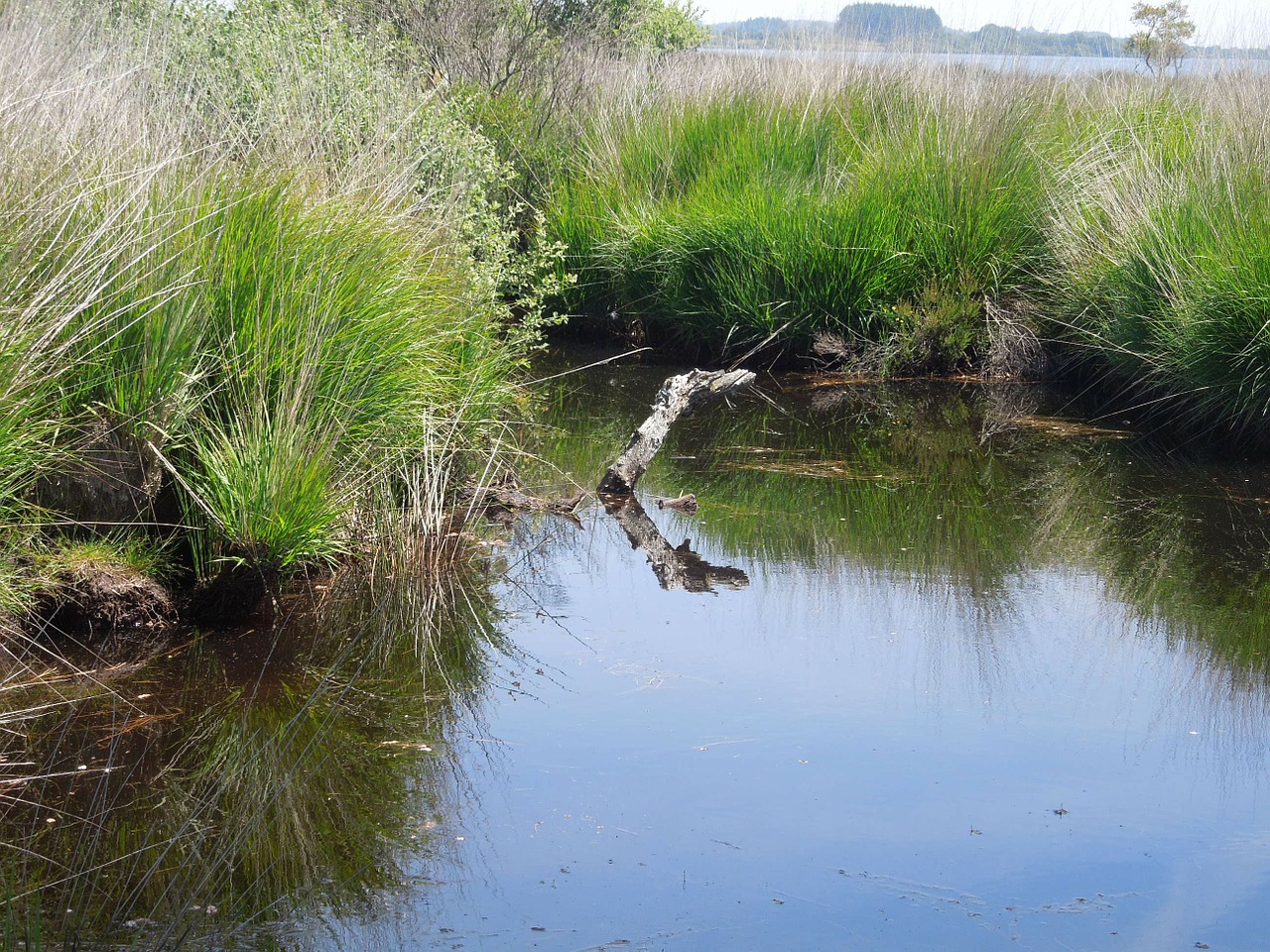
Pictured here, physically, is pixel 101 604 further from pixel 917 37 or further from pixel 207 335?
pixel 917 37

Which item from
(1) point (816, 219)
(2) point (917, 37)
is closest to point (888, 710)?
(1) point (816, 219)

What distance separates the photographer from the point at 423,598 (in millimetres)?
4934

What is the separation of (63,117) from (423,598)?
230 centimetres

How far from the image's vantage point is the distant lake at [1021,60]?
10055mm

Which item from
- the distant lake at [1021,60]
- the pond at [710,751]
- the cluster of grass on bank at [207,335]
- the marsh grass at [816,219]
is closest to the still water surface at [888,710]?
the pond at [710,751]

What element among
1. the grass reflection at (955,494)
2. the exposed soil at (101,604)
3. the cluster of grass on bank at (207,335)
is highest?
the cluster of grass on bank at (207,335)

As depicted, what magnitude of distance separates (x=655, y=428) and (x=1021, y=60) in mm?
6065

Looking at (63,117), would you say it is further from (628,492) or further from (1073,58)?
(1073,58)

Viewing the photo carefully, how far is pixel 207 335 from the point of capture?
4.75 metres

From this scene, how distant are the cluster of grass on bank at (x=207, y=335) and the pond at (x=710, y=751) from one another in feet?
1.76

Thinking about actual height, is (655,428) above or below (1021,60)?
below

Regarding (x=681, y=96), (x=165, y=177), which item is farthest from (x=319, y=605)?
(x=681, y=96)

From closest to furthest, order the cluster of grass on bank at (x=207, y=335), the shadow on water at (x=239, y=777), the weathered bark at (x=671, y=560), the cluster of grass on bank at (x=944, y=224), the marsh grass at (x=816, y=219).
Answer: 1. the shadow on water at (x=239, y=777)
2. the cluster of grass on bank at (x=207, y=335)
3. the weathered bark at (x=671, y=560)
4. the cluster of grass on bank at (x=944, y=224)
5. the marsh grass at (x=816, y=219)

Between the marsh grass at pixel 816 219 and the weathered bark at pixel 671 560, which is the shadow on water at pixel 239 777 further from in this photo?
the marsh grass at pixel 816 219
